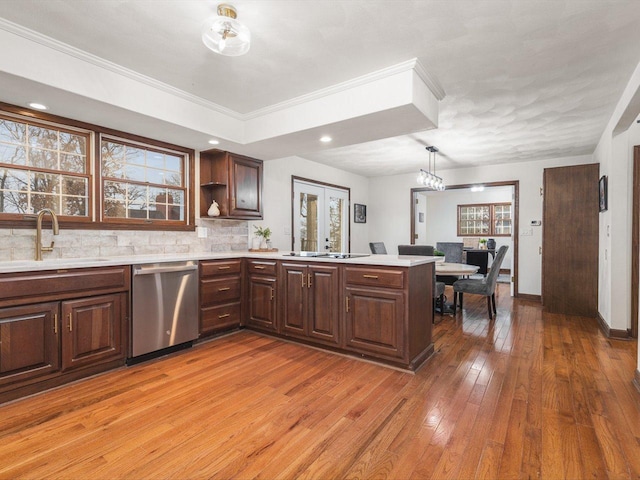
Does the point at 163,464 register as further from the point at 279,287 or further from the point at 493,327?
the point at 493,327

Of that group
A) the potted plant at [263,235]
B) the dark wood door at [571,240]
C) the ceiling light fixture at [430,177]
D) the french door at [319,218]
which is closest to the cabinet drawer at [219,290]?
the potted plant at [263,235]

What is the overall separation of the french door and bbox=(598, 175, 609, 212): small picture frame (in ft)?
12.9

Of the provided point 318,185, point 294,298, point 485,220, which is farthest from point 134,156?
point 485,220

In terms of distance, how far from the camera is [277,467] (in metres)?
1.59

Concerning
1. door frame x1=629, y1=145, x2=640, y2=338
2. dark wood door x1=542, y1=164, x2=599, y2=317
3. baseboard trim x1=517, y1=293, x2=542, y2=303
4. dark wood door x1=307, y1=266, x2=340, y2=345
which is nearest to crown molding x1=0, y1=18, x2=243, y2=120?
dark wood door x1=307, y1=266, x2=340, y2=345

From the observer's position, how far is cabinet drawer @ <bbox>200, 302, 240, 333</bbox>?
3.39 metres

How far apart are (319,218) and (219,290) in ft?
9.18

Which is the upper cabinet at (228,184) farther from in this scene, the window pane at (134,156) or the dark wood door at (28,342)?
the dark wood door at (28,342)

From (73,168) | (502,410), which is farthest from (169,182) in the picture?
(502,410)

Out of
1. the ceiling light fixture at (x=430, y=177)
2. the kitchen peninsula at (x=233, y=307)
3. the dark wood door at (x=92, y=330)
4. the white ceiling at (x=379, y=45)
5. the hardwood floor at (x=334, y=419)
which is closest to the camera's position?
the hardwood floor at (x=334, y=419)

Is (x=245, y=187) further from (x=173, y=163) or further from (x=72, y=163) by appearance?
(x=72, y=163)

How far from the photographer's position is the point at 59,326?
2.40 metres

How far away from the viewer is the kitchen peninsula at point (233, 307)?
2271mm

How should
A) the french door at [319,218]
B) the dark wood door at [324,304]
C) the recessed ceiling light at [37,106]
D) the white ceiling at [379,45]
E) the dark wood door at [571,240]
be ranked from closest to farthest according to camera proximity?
the white ceiling at [379,45]
the recessed ceiling light at [37,106]
the dark wood door at [324,304]
the dark wood door at [571,240]
the french door at [319,218]
